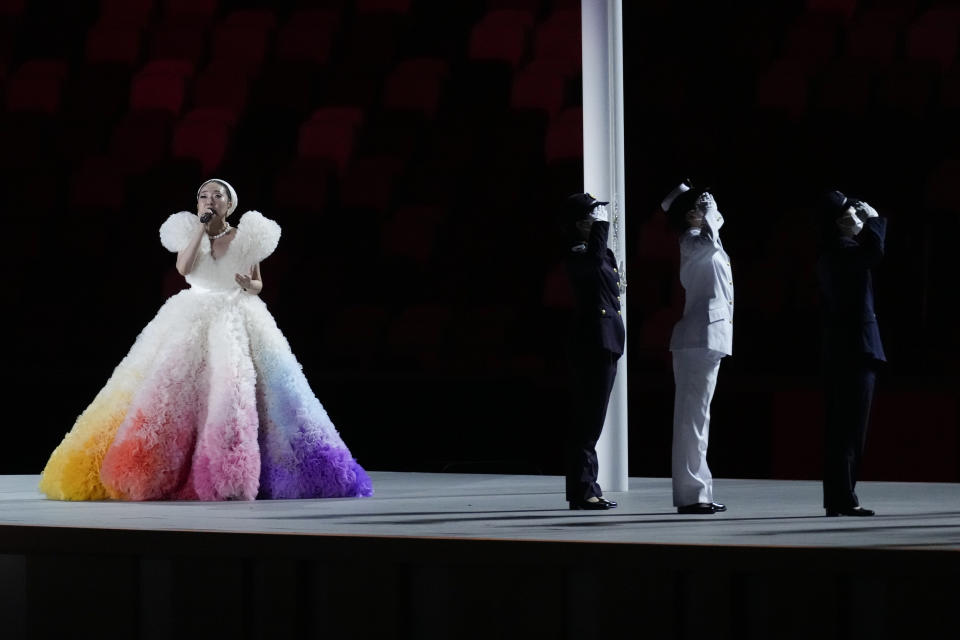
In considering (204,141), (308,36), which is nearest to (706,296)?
(204,141)

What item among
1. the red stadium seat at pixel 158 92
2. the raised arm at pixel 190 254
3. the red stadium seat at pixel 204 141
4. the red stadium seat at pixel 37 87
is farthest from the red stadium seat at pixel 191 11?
the raised arm at pixel 190 254

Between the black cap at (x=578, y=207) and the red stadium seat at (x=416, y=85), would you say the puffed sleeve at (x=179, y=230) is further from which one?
the red stadium seat at (x=416, y=85)

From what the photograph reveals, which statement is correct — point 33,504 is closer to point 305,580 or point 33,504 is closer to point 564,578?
point 305,580

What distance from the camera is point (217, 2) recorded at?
7.38 m

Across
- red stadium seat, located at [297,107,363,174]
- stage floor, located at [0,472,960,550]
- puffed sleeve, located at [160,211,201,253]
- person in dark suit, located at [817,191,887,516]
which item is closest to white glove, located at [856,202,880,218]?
person in dark suit, located at [817,191,887,516]

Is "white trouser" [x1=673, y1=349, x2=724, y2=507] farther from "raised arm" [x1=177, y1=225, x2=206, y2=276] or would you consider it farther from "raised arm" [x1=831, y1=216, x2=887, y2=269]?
"raised arm" [x1=177, y1=225, x2=206, y2=276]

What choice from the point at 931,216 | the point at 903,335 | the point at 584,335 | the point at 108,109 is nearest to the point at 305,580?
the point at 584,335

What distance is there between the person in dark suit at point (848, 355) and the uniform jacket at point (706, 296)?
25 cm

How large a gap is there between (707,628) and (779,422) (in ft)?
9.66

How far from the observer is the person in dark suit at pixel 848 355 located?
3301mm

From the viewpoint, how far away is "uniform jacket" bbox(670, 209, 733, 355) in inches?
134

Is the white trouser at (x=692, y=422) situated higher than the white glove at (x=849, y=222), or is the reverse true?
the white glove at (x=849, y=222)

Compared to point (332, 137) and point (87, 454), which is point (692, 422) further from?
point (332, 137)

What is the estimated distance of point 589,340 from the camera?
3.51 m
